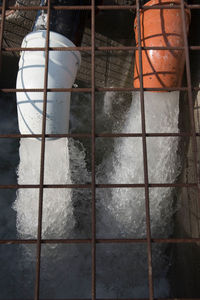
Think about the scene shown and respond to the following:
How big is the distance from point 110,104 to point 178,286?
1487 millimetres

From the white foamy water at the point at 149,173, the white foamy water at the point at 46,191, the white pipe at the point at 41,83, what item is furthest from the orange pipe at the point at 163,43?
the white foamy water at the point at 46,191

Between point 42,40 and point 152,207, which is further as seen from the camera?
point 152,207

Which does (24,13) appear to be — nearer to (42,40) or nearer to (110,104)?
(42,40)

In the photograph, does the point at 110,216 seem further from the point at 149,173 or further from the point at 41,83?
the point at 41,83

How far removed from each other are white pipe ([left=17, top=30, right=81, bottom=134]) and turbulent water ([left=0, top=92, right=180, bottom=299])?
166 millimetres

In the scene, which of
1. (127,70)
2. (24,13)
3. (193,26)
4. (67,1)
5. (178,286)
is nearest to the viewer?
(67,1)

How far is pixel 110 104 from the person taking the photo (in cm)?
224

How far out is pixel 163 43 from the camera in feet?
4.68

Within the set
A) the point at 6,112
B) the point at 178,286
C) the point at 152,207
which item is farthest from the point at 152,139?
the point at 6,112

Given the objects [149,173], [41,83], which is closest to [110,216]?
[149,173]

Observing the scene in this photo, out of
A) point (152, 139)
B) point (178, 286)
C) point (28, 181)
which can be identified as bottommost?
point (178, 286)

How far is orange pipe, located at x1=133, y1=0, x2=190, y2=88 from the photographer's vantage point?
4.68ft

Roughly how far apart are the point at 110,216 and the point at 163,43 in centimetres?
116

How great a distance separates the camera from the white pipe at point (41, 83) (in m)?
1.38
